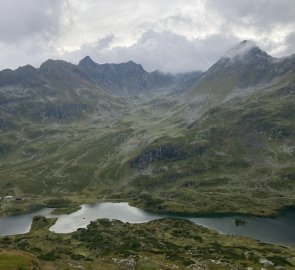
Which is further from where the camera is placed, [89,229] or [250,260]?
[89,229]

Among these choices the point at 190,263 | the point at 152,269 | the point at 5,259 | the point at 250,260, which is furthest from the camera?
the point at 250,260

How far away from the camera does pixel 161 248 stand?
134m

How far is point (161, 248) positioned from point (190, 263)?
3393 centimetres

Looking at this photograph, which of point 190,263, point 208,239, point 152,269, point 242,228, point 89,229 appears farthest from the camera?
point 242,228

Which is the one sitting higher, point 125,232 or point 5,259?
point 5,259

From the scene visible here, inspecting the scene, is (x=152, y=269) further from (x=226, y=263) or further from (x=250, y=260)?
(x=250, y=260)

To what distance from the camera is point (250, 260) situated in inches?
4481

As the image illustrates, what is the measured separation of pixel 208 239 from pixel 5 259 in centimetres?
9864

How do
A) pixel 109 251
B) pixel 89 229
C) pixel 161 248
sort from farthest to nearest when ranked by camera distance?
pixel 89 229 < pixel 161 248 < pixel 109 251

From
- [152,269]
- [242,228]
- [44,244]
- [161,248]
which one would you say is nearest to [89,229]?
[44,244]

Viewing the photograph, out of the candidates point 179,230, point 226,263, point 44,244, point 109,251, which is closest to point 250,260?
point 226,263

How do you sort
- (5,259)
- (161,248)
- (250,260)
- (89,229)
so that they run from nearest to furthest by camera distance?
(5,259) → (250,260) → (161,248) → (89,229)

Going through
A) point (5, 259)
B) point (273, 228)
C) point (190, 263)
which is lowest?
point (273, 228)

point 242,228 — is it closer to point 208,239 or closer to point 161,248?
point 208,239
